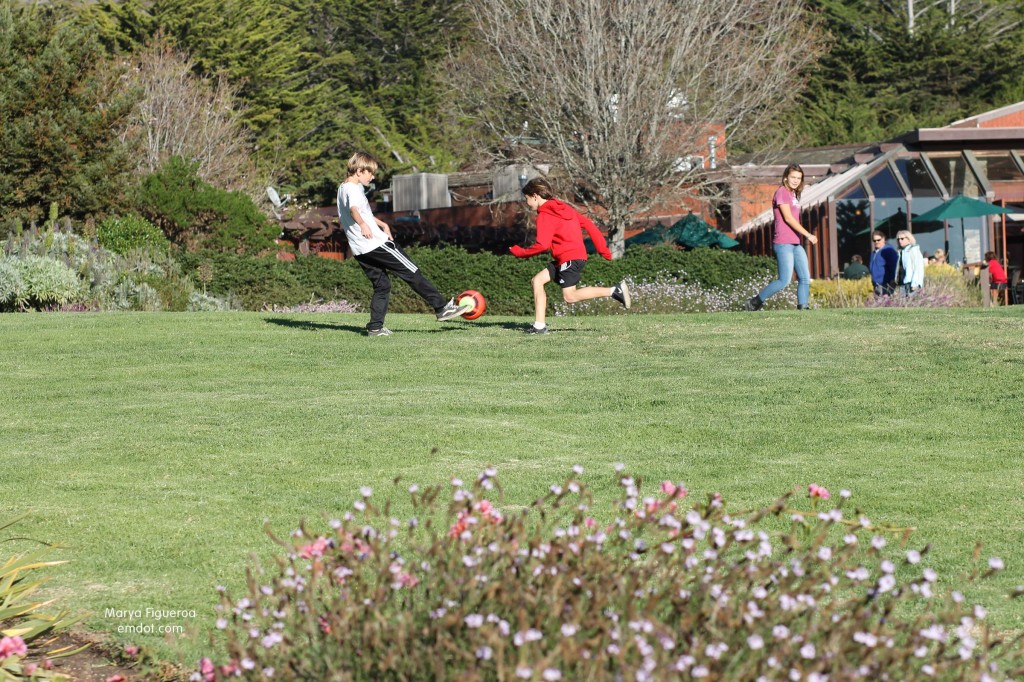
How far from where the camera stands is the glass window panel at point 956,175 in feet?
100

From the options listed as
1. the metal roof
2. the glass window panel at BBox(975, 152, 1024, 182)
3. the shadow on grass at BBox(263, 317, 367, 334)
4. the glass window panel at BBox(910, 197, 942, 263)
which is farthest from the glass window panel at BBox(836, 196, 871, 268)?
the shadow on grass at BBox(263, 317, 367, 334)

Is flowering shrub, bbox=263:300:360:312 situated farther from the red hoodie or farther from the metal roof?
the metal roof

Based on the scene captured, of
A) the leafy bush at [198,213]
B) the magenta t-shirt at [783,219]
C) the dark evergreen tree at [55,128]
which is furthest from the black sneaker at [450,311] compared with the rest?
the dark evergreen tree at [55,128]

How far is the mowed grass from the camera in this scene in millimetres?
5727

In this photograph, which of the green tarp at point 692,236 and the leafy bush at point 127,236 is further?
the green tarp at point 692,236

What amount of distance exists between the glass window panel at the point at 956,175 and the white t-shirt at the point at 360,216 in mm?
21544

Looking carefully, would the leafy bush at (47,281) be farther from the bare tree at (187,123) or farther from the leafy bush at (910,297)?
the bare tree at (187,123)

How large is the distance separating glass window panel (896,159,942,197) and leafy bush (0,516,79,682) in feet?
91.5

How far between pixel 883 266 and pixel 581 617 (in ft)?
60.7

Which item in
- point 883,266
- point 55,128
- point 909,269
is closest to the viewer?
point 909,269

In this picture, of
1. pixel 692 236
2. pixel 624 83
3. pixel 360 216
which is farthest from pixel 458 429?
pixel 692 236

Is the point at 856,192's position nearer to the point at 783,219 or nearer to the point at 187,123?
the point at 783,219

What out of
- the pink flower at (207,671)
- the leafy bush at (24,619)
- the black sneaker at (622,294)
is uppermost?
the black sneaker at (622,294)

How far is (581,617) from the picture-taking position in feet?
10.5
